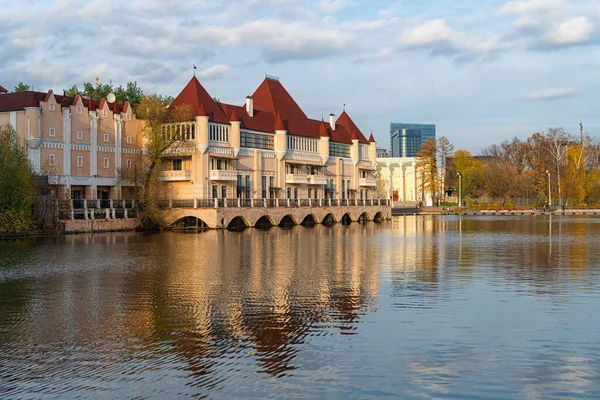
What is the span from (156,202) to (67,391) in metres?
50.4

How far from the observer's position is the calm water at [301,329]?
1218 cm

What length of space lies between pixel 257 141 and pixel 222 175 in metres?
8.49

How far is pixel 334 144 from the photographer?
3413 inches

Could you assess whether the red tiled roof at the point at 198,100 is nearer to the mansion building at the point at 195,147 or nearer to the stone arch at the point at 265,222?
the mansion building at the point at 195,147

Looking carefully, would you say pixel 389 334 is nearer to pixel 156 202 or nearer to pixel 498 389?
pixel 498 389

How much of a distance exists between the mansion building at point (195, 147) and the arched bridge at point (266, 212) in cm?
266

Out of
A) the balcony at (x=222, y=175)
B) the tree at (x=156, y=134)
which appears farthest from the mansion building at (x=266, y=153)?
the tree at (x=156, y=134)

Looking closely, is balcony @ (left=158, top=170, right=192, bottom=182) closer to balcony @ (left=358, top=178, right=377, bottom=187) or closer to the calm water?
balcony @ (left=358, top=178, right=377, bottom=187)

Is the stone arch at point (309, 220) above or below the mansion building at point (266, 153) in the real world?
below

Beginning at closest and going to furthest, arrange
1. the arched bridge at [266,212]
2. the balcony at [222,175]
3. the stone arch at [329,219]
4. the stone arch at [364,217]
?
the arched bridge at [266,212]
the balcony at [222,175]
the stone arch at [329,219]
the stone arch at [364,217]

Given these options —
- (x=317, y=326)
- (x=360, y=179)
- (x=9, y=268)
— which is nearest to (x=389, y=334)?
(x=317, y=326)

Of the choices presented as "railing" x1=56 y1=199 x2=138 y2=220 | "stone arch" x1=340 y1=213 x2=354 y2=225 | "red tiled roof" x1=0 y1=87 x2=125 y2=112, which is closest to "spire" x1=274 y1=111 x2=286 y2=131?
"stone arch" x1=340 y1=213 x2=354 y2=225

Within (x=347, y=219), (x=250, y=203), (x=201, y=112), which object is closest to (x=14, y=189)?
(x=201, y=112)

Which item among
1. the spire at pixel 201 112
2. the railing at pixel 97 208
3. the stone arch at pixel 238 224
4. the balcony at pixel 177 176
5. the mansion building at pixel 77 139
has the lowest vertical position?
the stone arch at pixel 238 224
